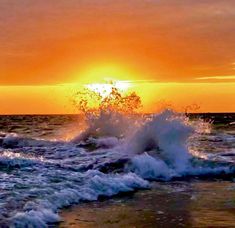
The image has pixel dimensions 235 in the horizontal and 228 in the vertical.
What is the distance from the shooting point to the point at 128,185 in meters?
13.8

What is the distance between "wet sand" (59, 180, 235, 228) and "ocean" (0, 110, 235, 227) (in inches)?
0.7

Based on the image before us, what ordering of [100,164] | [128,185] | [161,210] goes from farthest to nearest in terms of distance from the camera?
1. [100,164]
2. [128,185]
3. [161,210]

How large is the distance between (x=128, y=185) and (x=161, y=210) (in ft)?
10.1

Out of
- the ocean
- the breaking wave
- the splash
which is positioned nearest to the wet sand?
the ocean

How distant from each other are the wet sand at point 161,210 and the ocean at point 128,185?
0.02m

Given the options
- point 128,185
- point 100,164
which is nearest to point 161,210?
point 128,185

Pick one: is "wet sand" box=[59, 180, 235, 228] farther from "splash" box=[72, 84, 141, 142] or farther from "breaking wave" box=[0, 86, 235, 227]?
"splash" box=[72, 84, 141, 142]

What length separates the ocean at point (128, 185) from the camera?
32.3 ft

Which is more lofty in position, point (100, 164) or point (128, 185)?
point (100, 164)

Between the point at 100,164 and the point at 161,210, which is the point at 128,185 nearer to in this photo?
the point at 161,210

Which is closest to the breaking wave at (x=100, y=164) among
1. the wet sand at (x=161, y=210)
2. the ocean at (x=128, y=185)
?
the ocean at (x=128, y=185)

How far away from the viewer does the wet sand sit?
31.4 ft

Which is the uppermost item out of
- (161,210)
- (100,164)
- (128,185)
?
(100,164)

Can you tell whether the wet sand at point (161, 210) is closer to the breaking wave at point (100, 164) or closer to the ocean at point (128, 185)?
the ocean at point (128, 185)
